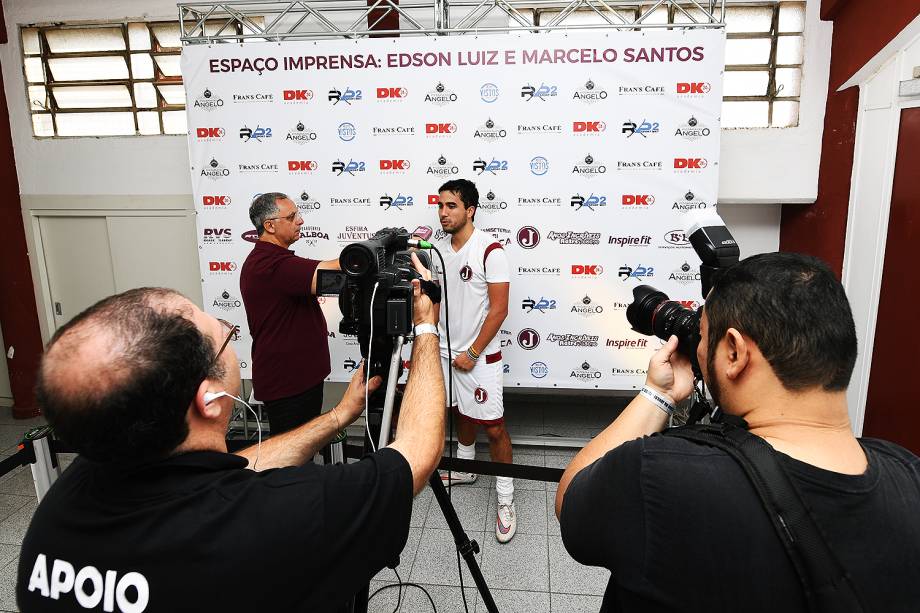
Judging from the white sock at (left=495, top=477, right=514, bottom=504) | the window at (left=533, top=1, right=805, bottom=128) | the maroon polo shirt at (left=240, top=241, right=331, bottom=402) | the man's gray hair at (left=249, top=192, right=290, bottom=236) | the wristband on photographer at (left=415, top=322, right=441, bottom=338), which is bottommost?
the white sock at (left=495, top=477, right=514, bottom=504)

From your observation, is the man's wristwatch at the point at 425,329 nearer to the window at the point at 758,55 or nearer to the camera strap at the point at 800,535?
the camera strap at the point at 800,535

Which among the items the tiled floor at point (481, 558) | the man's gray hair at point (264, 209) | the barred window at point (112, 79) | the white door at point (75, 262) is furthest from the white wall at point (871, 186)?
the white door at point (75, 262)

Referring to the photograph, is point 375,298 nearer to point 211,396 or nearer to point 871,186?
point 211,396

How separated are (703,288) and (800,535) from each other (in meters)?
0.63

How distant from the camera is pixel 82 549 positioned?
2.49 feet

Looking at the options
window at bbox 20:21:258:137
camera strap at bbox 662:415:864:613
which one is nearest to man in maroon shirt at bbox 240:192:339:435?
camera strap at bbox 662:415:864:613

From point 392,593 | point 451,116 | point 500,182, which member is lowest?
point 392,593

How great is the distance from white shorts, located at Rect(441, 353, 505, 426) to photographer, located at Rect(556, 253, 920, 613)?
6.59ft

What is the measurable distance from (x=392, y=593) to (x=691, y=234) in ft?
6.22

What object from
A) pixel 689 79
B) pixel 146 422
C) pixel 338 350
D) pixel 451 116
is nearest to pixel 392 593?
Result: pixel 338 350

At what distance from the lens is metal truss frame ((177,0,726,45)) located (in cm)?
297

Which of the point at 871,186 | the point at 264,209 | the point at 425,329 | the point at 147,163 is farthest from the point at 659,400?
the point at 147,163

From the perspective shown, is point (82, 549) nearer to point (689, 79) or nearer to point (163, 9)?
point (689, 79)

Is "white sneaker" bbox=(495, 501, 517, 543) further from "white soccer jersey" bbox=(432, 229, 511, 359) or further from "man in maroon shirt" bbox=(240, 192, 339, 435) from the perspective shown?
"man in maroon shirt" bbox=(240, 192, 339, 435)
